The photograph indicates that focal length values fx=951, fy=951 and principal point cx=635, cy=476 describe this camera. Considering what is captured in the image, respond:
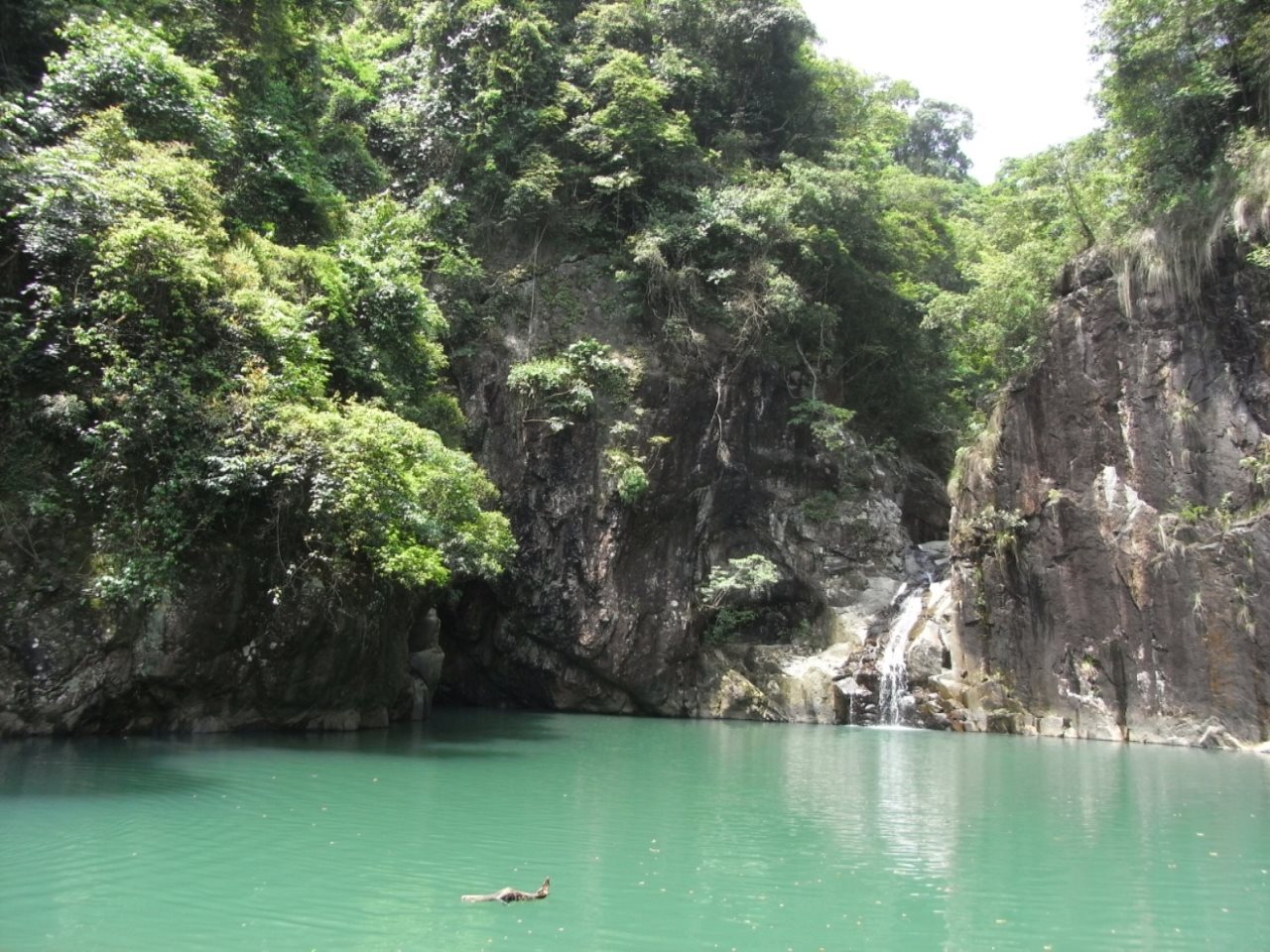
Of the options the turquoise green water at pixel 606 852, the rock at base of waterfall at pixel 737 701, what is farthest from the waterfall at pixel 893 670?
the turquoise green water at pixel 606 852

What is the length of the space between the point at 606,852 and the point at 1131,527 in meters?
13.7

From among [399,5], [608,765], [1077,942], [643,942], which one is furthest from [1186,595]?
[399,5]

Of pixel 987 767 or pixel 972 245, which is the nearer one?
pixel 987 767

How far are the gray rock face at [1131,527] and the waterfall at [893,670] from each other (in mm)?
1202

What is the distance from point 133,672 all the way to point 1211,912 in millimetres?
11642

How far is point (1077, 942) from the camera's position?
16.7 ft

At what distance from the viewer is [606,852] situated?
22.6 ft

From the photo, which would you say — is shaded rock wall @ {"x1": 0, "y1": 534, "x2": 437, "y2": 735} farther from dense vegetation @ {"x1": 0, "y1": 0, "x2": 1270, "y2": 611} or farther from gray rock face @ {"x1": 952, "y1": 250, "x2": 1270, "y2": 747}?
gray rock face @ {"x1": 952, "y1": 250, "x2": 1270, "y2": 747}

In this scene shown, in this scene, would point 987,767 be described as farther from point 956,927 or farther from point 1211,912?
point 956,927

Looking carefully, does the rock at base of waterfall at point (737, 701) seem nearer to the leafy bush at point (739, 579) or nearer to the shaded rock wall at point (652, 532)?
the shaded rock wall at point (652, 532)

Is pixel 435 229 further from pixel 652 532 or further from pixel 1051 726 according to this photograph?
pixel 1051 726

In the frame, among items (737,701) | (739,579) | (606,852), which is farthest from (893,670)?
(606,852)

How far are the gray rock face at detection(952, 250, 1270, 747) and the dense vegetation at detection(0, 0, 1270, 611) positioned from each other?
1857mm

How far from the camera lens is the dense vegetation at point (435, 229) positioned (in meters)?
12.3
